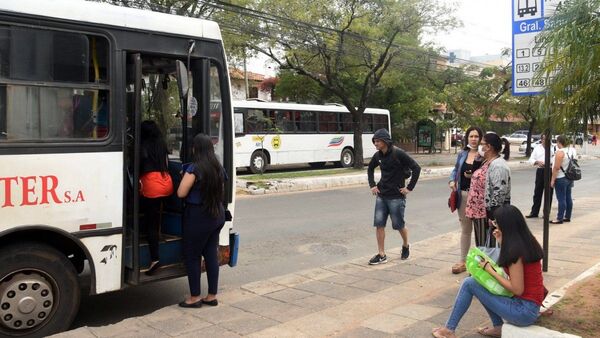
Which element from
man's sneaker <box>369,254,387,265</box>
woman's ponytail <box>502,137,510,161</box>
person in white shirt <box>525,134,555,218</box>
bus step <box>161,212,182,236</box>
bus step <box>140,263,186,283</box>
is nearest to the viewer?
bus step <box>140,263,186,283</box>

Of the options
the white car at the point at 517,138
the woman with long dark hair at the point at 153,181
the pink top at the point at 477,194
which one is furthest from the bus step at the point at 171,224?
the white car at the point at 517,138

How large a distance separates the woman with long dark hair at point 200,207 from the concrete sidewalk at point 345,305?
42 cm

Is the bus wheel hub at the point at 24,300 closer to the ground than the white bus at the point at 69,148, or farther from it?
closer to the ground

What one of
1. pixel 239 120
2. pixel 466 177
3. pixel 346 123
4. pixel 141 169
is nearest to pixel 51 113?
pixel 141 169

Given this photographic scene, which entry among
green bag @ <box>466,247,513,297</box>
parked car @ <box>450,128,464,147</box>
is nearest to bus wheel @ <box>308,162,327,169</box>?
parked car @ <box>450,128,464,147</box>

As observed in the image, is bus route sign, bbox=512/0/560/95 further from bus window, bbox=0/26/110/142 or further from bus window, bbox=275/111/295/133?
bus window, bbox=275/111/295/133

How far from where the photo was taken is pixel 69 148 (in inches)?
170

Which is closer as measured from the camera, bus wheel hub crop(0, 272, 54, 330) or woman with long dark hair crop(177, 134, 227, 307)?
bus wheel hub crop(0, 272, 54, 330)

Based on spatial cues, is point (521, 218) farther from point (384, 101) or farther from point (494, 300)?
point (384, 101)

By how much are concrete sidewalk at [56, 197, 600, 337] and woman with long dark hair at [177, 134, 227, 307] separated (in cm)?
42

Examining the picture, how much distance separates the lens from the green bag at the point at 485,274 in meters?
3.86

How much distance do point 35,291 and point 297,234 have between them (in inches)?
210

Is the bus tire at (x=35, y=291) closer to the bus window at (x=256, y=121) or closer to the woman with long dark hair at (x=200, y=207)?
the woman with long dark hair at (x=200, y=207)

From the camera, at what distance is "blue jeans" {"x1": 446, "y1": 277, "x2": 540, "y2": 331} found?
381cm
